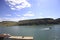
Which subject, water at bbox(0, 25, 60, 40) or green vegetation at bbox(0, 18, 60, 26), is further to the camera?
water at bbox(0, 25, 60, 40)

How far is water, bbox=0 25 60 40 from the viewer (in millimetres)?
2471

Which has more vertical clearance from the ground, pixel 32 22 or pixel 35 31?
pixel 32 22

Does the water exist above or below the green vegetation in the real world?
below

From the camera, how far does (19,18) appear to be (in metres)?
2.36

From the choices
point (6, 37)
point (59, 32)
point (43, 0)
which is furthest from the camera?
point (59, 32)

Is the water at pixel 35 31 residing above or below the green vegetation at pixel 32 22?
below

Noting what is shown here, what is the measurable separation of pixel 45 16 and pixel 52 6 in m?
0.23

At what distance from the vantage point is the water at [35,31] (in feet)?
8.11

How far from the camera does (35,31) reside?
276cm

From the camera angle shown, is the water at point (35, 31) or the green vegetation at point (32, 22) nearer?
the green vegetation at point (32, 22)

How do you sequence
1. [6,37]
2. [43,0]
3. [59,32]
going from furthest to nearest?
[59,32] → [43,0] → [6,37]

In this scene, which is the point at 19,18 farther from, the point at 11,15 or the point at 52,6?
the point at 52,6

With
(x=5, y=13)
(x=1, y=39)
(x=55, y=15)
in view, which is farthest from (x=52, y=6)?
(x=1, y=39)

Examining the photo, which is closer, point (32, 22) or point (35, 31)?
point (32, 22)
